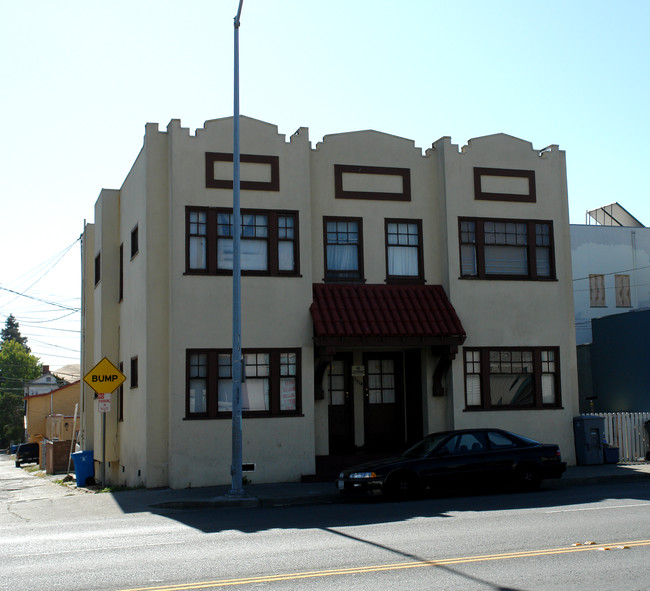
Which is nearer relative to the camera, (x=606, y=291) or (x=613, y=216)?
(x=606, y=291)

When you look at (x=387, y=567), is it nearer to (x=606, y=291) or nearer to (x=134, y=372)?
(x=134, y=372)

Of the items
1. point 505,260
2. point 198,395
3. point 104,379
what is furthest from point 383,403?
point 104,379

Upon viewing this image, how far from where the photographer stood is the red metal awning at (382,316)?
2019cm

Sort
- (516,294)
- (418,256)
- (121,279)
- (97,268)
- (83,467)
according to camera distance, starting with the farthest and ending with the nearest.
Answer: (97,268) → (83,467) → (121,279) → (516,294) → (418,256)

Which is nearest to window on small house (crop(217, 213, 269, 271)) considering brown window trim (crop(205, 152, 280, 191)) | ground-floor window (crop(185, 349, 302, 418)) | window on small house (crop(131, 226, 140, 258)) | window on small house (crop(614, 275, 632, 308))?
brown window trim (crop(205, 152, 280, 191))

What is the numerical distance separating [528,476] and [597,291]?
2449cm

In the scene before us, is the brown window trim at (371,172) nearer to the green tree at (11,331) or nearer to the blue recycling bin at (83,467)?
the blue recycling bin at (83,467)

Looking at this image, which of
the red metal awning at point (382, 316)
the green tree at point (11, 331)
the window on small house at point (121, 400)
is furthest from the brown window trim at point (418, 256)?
the green tree at point (11, 331)

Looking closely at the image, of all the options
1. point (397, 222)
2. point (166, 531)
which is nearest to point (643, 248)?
point (397, 222)

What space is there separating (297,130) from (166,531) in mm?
11955

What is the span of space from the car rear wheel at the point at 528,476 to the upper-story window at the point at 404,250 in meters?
6.60

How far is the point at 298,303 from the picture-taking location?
67.9 feet

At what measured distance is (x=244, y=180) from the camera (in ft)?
68.2

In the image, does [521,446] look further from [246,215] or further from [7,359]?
[7,359]
